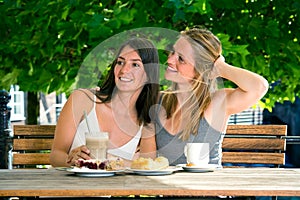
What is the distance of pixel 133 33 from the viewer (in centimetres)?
462

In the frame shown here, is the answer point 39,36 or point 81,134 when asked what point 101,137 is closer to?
point 81,134

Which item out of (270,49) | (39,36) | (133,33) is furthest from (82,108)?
(270,49)

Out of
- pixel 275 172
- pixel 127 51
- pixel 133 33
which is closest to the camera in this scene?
pixel 275 172

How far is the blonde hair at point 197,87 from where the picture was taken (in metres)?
3.69

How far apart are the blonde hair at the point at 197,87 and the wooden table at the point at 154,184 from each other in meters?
0.49

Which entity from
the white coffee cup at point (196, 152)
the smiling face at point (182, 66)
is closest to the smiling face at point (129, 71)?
the smiling face at point (182, 66)

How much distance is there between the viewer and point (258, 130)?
166 inches

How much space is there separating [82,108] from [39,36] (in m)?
1.31

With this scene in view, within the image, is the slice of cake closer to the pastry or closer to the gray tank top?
the pastry

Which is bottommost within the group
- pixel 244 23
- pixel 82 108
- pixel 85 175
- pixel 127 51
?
pixel 85 175

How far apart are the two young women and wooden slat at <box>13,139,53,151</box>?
523 millimetres

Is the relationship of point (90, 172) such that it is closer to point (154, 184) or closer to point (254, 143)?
point (154, 184)

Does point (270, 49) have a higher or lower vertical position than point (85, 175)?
higher

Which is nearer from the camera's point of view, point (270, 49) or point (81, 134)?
point (81, 134)
